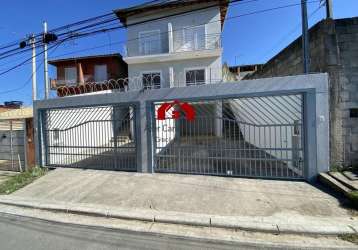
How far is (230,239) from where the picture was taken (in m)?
3.75

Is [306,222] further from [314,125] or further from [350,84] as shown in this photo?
[350,84]

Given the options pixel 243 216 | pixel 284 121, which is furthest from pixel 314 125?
pixel 243 216

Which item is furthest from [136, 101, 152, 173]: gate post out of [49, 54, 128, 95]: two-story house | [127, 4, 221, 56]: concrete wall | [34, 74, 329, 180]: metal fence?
[49, 54, 128, 95]: two-story house

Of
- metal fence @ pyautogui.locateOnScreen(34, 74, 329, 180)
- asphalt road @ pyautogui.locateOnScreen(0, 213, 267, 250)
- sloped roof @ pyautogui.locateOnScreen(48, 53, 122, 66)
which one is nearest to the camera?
asphalt road @ pyautogui.locateOnScreen(0, 213, 267, 250)

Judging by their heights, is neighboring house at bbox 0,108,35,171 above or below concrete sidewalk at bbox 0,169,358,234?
above

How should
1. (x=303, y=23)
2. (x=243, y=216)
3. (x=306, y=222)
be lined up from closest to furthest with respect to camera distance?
1. (x=306, y=222)
2. (x=243, y=216)
3. (x=303, y=23)

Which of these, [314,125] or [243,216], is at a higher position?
[314,125]

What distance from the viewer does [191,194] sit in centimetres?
564

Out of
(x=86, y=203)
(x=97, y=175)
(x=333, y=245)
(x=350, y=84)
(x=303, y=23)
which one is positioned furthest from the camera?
(x=97, y=175)

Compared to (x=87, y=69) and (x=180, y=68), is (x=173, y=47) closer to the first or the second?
(x=180, y=68)

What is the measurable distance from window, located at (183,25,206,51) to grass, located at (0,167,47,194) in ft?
44.1

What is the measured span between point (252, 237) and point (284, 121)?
5030mm

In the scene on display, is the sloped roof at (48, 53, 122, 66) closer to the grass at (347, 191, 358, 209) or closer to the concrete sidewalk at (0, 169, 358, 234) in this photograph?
the concrete sidewalk at (0, 169, 358, 234)

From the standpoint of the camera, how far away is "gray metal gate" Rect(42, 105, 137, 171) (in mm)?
8305
